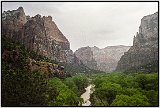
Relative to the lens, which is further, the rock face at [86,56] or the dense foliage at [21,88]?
the rock face at [86,56]

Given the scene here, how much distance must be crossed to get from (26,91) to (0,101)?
18.5 ft

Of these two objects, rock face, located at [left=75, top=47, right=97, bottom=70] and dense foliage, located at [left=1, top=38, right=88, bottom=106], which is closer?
dense foliage, located at [left=1, top=38, right=88, bottom=106]

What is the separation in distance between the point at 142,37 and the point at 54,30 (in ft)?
108

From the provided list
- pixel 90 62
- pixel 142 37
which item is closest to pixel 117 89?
pixel 142 37

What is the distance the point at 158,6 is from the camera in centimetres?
1589

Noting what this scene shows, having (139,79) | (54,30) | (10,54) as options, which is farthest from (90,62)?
(10,54)

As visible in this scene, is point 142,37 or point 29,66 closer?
point 29,66

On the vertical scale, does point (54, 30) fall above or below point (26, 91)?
above

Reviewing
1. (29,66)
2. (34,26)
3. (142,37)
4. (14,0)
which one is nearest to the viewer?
(14,0)

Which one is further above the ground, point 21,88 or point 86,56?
point 86,56

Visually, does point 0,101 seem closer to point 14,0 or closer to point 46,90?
point 14,0

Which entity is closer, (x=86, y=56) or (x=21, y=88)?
(x=21, y=88)

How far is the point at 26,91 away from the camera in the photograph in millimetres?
20734

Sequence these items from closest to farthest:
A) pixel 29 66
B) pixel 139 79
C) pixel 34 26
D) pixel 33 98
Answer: pixel 33 98 → pixel 29 66 → pixel 139 79 → pixel 34 26
